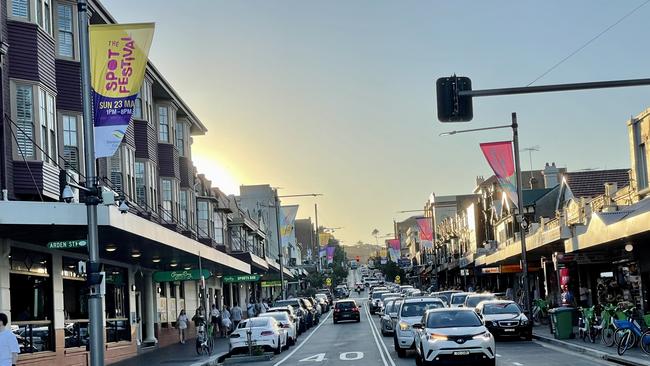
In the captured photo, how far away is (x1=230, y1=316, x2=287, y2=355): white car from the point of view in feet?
94.3

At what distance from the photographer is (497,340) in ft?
102

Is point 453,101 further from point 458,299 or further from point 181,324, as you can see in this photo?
point 458,299

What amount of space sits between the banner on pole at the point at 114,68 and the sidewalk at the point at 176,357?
11.5m

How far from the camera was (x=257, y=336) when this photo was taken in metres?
28.9

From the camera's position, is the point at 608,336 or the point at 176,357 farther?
the point at 176,357

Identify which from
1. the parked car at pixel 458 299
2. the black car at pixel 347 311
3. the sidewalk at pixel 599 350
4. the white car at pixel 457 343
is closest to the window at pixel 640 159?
the sidewalk at pixel 599 350

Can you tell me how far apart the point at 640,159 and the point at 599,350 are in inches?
422

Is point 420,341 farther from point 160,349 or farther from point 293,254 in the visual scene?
point 293,254

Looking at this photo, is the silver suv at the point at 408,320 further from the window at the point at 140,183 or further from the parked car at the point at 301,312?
the parked car at the point at 301,312

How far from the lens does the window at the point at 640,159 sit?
31391 millimetres

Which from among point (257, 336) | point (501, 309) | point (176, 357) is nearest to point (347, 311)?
point (501, 309)

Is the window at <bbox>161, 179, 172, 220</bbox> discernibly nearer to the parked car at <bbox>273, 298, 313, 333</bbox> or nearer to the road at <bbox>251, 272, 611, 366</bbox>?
the parked car at <bbox>273, 298, 313, 333</bbox>

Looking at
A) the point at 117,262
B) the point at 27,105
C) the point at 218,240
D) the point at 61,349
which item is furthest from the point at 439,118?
the point at 218,240

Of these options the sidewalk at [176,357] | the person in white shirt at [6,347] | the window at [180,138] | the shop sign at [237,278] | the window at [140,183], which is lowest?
A: the sidewalk at [176,357]
